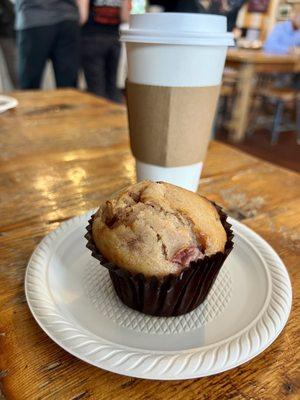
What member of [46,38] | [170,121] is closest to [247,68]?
[46,38]

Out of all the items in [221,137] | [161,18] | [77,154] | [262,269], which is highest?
[161,18]

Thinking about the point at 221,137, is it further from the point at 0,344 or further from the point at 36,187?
the point at 0,344

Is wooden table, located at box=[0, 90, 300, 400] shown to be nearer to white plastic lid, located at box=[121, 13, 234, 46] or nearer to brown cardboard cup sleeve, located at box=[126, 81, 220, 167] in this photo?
brown cardboard cup sleeve, located at box=[126, 81, 220, 167]

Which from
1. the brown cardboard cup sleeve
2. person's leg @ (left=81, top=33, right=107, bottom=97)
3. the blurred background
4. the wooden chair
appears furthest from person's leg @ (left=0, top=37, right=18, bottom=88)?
the brown cardboard cup sleeve

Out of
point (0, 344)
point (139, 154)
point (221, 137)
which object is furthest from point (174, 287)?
point (221, 137)

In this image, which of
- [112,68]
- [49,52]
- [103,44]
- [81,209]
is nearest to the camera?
[81,209]

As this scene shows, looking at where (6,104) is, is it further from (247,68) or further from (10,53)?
(247,68)

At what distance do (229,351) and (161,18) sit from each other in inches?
18.3

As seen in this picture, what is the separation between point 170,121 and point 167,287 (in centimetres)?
30

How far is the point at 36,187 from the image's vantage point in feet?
2.55

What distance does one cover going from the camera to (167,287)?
1.38 ft

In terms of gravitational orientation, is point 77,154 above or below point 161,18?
below

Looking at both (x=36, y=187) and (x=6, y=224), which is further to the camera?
(x=36, y=187)

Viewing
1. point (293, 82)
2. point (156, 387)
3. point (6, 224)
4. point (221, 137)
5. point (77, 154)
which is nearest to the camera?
point (156, 387)
